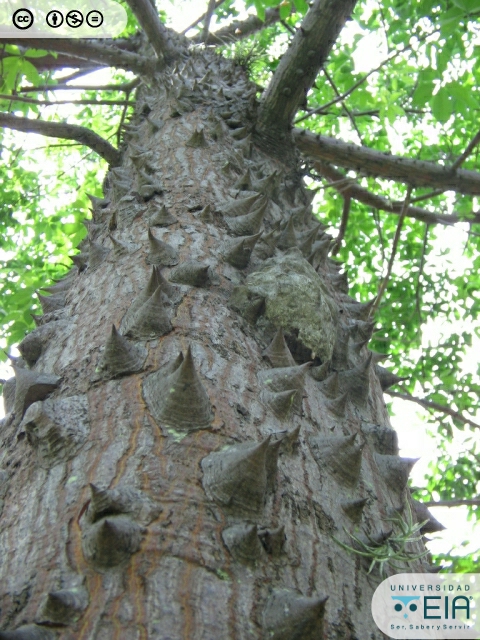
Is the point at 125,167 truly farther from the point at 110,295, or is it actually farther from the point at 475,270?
the point at 475,270

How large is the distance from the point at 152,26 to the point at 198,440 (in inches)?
127

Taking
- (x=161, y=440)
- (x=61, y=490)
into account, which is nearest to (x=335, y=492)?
(x=161, y=440)

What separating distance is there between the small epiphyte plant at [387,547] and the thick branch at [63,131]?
2.37 m

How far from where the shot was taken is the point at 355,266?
5.83m

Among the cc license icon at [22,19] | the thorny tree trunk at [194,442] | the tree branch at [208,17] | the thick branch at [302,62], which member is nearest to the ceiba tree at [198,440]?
the thorny tree trunk at [194,442]

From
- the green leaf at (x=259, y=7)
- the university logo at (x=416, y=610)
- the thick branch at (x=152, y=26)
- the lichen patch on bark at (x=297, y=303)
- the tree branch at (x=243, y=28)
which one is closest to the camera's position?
the university logo at (x=416, y=610)

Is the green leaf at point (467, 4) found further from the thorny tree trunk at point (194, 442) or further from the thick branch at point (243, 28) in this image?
the thick branch at point (243, 28)

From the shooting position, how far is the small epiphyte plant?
126cm

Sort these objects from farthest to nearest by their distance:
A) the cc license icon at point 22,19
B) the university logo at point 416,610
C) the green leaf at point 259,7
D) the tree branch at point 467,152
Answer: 1. the green leaf at point 259,7
2. the tree branch at point 467,152
3. the cc license icon at point 22,19
4. the university logo at point 416,610

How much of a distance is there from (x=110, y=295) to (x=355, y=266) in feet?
14.2

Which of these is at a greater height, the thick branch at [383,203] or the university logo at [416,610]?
the thick branch at [383,203]

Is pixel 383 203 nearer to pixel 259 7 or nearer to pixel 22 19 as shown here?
pixel 259 7

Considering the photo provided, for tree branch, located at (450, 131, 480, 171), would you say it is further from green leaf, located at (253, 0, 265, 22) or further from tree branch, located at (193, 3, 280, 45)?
tree branch, located at (193, 3, 280, 45)

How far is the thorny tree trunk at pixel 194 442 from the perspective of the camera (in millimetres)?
987
